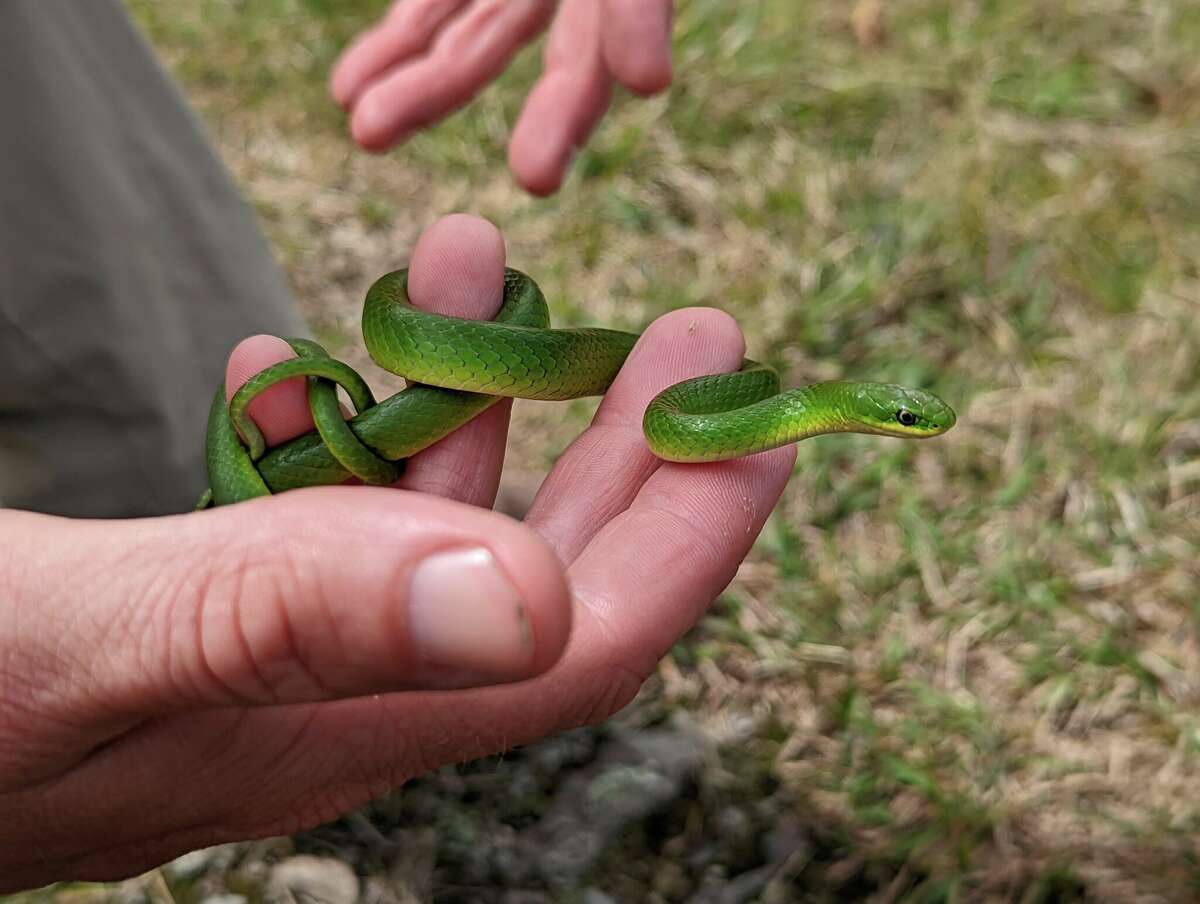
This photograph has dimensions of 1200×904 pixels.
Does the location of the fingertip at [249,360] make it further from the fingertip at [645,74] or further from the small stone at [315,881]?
the fingertip at [645,74]

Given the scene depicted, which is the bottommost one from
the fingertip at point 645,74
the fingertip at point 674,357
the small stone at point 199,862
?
the small stone at point 199,862

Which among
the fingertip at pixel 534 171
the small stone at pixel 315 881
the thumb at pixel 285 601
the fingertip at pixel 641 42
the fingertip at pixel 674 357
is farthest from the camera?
the fingertip at pixel 534 171

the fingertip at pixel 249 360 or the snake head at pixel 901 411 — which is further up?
the fingertip at pixel 249 360

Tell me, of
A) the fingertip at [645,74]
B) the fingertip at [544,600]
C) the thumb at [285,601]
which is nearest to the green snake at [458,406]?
the thumb at [285,601]

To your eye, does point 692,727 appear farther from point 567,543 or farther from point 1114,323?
point 1114,323

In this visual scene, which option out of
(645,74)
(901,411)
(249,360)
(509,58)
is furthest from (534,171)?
(901,411)

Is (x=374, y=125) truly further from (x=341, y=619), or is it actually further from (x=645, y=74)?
(x=341, y=619)

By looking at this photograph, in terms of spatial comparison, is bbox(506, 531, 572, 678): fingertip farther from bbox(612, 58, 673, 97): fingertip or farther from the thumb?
bbox(612, 58, 673, 97): fingertip

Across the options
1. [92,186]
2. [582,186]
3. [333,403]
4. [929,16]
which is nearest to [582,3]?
[582,186]
